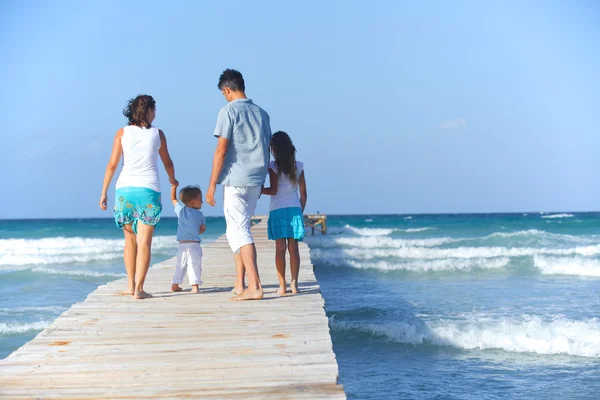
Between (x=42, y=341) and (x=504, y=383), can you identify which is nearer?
(x=42, y=341)

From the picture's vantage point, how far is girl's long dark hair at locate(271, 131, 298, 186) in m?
5.66

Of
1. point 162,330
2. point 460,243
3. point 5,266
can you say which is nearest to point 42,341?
point 162,330

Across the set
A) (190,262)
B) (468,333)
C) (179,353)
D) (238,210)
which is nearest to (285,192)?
(238,210)

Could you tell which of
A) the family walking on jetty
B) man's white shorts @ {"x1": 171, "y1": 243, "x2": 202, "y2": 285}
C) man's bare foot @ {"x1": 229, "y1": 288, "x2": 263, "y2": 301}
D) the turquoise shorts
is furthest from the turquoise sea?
the family walking on jetty

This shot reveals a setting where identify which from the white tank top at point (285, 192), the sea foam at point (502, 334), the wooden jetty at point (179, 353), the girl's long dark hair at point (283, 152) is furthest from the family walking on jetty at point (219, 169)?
the sea foam at point (502, 334)

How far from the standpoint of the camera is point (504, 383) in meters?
5.95

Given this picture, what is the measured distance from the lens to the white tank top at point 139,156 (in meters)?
5.23

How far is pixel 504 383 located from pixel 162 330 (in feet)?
10.7

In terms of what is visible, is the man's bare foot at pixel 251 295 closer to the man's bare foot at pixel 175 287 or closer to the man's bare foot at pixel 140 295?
the man's bare foot at pixel 140 295

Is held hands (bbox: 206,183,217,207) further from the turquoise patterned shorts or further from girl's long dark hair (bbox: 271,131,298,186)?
girl's long dark hair (bbox: 271,131,298,186)

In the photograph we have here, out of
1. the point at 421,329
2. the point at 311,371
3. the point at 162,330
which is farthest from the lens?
the point at 421,329

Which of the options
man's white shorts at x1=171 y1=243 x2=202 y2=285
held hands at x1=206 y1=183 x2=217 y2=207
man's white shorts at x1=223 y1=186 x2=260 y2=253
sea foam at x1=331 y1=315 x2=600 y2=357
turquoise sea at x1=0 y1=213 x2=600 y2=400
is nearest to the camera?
held hands at x1=206 y1=183 x2=217 y2=207

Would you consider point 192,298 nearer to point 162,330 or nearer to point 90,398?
point 162,330

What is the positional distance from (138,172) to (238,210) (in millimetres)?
849
